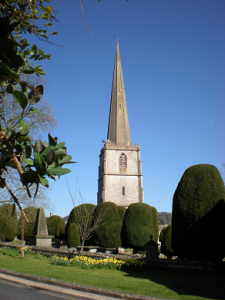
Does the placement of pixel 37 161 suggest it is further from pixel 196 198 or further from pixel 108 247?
pixel 108 247

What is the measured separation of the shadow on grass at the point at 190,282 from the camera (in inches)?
263

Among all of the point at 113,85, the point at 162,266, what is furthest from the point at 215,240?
the point at 113,85

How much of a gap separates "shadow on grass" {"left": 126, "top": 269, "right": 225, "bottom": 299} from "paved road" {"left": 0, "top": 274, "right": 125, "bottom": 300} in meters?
2.36

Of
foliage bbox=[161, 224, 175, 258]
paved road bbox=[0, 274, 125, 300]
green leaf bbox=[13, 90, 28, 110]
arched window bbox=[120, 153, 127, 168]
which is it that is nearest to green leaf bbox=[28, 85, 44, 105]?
green leaf bbox=[13, 90, 28, 110]

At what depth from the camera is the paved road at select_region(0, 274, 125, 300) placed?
6.14m

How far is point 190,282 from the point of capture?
8.05 m

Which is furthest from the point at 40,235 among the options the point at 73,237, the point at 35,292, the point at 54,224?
the point at 54,224

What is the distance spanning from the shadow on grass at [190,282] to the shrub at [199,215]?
1.31 metres

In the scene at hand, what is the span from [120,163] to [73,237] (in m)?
22.6

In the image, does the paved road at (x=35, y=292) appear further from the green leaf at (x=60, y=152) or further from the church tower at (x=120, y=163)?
the church tower at (x=120, y=163)

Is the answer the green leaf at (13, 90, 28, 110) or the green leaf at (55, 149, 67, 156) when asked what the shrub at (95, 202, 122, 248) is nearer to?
the green leaf at (55, 149, 67, 156)

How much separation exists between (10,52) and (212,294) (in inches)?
293

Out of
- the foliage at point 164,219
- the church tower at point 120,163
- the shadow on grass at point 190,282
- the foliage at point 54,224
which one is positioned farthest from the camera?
the foliage at point 164,219

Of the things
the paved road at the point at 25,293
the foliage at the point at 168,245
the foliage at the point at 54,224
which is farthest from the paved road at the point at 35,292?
the foliage at the point at 54,224
